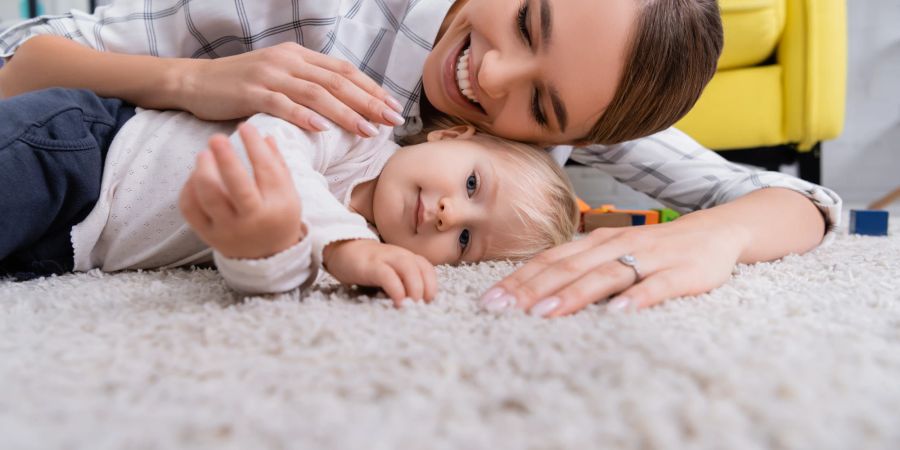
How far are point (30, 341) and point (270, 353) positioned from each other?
0.58ft

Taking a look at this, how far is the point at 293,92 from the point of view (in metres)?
0.67

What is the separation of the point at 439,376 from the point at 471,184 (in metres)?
0.45

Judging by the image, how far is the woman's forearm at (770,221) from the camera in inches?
28.1

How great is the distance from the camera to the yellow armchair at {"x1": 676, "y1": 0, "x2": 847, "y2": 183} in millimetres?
1633

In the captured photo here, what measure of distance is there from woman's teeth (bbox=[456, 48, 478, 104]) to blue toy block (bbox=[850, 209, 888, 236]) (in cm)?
95

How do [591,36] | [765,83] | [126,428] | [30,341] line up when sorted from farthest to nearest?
[765,83], [591,36], [30,341], [126,428]

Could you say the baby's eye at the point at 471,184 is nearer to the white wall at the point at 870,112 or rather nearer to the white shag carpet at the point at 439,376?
the white shag carpet at the point at 439,376

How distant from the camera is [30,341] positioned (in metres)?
0.41

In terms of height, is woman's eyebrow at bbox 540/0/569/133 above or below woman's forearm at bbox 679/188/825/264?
above

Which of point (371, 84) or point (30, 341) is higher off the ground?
point (371, 84)

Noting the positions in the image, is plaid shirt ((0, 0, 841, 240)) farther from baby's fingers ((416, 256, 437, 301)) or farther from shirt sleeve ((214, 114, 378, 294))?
baby's fingers ((416, 256, 437, 301))

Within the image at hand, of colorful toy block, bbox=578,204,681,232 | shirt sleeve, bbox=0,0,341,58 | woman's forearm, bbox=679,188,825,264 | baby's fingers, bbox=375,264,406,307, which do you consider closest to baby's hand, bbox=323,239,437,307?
baby's fingers, bbox=375,264,406,307

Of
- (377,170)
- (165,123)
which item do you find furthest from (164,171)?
(377,170)

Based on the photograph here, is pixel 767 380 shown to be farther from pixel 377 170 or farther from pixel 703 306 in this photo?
pixel 377 170
